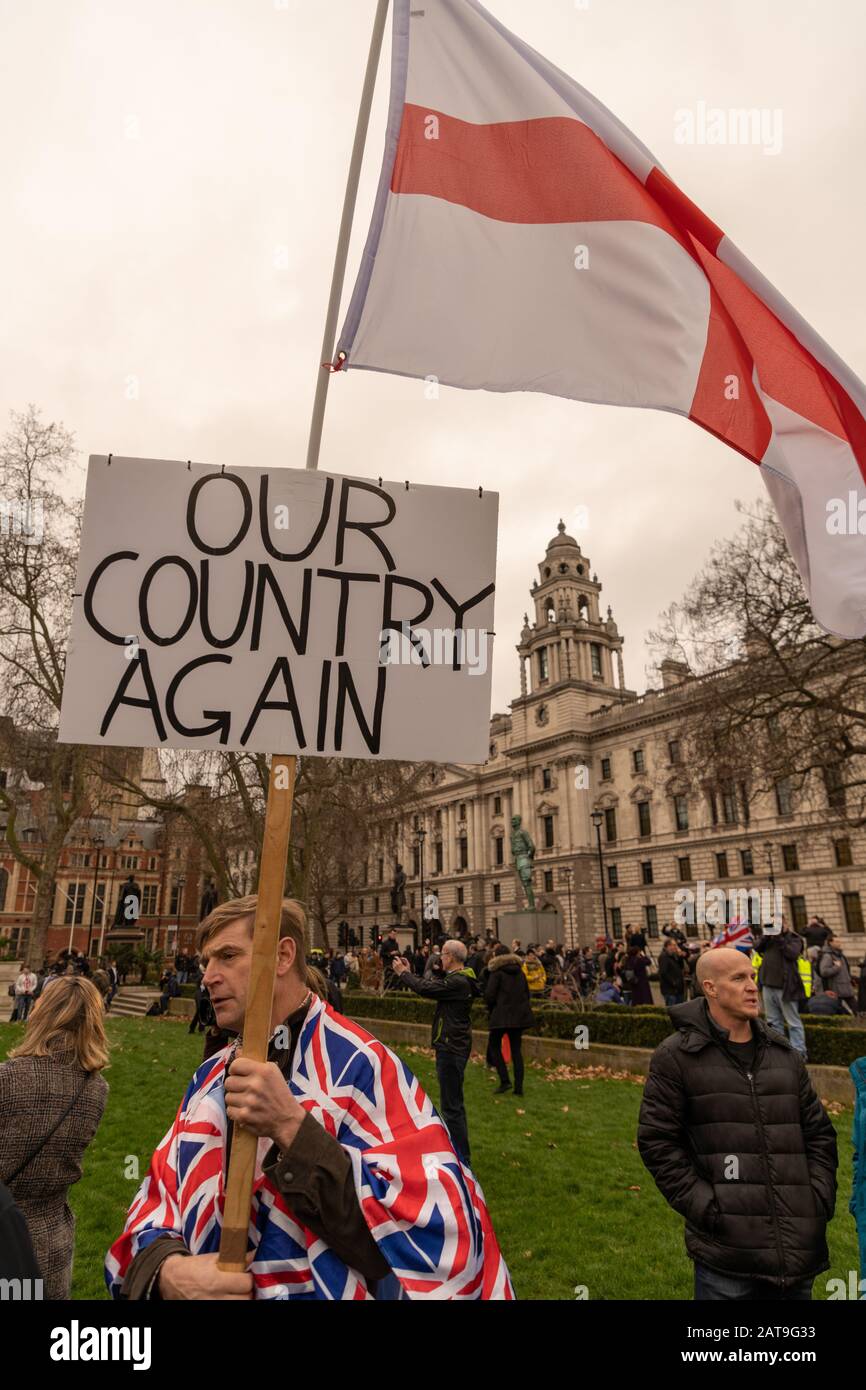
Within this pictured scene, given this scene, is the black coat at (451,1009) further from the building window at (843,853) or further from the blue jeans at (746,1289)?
the building window at (843,853)

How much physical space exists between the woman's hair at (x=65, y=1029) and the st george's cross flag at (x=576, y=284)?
3105mm

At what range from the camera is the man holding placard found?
195cm

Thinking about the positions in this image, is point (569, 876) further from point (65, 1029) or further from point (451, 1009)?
point (65, 1029)

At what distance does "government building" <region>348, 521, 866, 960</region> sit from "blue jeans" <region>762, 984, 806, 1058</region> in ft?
91.8

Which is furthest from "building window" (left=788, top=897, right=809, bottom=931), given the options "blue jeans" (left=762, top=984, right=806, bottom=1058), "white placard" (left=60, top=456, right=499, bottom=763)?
"white placard" (left=60, top=456, right=499, bottom=763)

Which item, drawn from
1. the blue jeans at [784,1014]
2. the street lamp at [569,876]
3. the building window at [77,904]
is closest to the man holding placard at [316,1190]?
the blue jeans at [784,1014]

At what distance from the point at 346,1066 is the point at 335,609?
1.26m

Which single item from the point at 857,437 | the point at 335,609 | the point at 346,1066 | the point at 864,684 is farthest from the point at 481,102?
the point at 864,684

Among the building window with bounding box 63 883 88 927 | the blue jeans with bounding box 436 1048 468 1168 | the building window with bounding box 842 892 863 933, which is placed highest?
the building window with bounding box 63 883 88 927

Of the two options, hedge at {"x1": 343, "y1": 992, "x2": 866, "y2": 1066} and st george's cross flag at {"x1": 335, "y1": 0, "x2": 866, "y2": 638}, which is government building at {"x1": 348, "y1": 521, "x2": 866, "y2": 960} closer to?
hedge at {"x1": 343, "y1": 992, "x2": 866, "y2": 1066}

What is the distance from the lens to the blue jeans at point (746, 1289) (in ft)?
11.3

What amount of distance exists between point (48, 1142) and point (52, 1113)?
4.4 inches

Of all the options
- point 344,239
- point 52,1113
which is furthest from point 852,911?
point 344,239

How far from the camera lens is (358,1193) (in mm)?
1992
